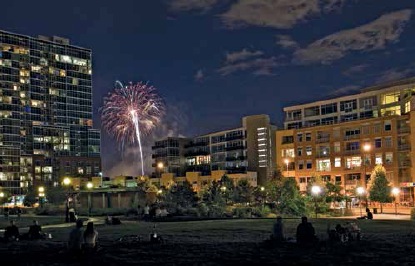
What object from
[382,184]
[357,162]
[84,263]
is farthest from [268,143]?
[84,263]

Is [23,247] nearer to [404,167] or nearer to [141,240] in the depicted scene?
[141,240]

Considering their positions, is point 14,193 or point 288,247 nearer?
point 288,247

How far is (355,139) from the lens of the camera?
104 metres

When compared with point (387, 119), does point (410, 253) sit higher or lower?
lower

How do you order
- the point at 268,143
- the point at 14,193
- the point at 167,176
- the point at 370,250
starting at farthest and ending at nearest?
the point at 14,193 → the point at 167,176 → the point at 268,143 → the point at 370,250

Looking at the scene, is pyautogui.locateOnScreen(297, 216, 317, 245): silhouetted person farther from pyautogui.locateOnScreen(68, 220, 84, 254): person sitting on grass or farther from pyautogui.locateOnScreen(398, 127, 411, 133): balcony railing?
pyautogui.locateOnScreen(398, 127, 411, 133): balcony railing

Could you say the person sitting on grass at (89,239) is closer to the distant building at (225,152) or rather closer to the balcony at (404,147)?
the balcony at (404,147)

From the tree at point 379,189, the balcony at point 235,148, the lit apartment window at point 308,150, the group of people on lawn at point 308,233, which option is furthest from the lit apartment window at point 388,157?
the group of people on lawn at point 308,233

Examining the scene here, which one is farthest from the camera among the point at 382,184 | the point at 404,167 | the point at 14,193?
the point at 14,193

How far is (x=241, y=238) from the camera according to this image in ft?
98.3

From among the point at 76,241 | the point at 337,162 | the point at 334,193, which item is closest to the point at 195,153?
the point at 337,162

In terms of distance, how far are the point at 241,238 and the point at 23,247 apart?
426 inches

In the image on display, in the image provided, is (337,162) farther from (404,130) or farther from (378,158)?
(404,130)

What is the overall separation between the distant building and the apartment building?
887 inches
